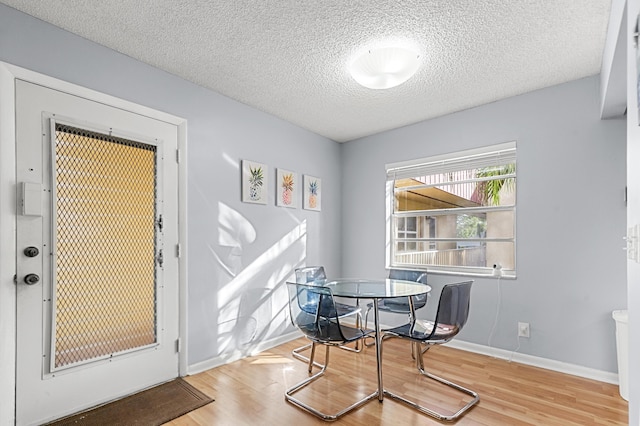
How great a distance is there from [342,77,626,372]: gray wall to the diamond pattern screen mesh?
2.99 meters

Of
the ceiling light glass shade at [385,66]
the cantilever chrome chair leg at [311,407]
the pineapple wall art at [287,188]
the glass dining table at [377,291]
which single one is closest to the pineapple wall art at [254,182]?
the pineapple wall art at [287,188]

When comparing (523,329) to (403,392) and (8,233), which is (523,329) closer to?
(403,392)

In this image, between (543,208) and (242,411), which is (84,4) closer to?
(242,411)

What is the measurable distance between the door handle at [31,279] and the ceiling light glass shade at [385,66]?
8.10 feet

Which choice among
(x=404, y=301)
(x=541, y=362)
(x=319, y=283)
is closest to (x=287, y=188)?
(x=319, y=283)

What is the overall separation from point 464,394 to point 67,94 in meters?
3.45

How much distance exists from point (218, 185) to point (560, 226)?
3079 mm

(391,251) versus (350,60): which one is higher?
(350,60)

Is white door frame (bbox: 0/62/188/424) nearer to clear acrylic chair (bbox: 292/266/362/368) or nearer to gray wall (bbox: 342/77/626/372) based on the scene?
clear acrylic chair (bbox: 292/266/362/368)

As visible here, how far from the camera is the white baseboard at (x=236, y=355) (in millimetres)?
2758

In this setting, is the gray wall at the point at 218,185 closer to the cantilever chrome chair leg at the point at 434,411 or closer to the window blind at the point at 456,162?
the window blind at the point at 456,162

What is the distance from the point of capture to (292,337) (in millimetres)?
3695

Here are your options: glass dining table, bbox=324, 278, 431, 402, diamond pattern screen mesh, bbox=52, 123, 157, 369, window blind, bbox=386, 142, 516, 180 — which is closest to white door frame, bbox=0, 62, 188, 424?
diamond pattern screen mesh, bbox=52, 123, 157, 369

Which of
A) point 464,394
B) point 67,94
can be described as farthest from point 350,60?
point 464,394
